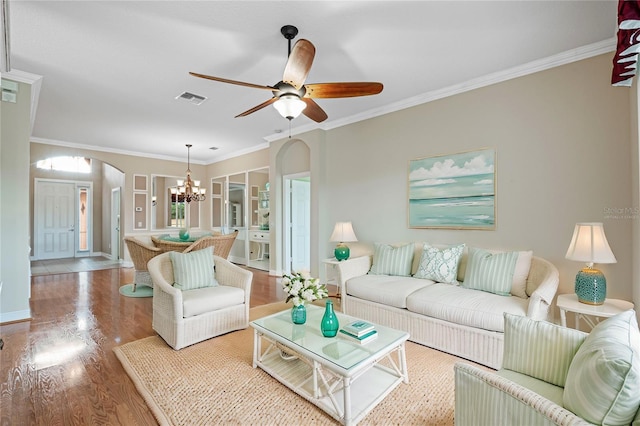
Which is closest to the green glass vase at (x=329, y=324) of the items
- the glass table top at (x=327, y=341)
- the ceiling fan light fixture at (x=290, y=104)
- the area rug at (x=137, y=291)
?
the glass table top at (x=327, y=341)

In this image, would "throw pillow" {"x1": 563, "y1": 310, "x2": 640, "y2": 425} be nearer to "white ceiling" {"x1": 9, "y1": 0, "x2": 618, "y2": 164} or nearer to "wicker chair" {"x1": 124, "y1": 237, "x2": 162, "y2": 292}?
"white ceiling" {"x1": 9, "y1": 0, "x2": 618, "y2": 164}

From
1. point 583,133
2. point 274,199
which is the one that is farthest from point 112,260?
point 583,133

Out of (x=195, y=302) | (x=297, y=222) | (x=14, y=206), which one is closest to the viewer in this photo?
(x=195, y=302)

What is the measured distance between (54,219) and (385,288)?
9.89 m

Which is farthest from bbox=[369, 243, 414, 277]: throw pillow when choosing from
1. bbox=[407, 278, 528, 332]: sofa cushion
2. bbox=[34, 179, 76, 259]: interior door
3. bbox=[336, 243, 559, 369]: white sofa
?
bbox=[34, 179, 76, 259]: interior door

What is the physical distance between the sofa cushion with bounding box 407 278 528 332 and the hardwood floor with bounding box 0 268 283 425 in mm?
2236

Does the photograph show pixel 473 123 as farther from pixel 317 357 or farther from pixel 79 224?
pixel 79 224

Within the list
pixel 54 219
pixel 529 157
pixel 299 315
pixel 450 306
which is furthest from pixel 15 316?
pixel 54 219

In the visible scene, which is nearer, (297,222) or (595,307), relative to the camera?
(595,307)

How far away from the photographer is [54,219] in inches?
337

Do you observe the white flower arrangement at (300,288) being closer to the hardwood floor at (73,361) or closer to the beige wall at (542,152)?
the hardwood floor at (73,361)

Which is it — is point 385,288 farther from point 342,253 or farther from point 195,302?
point 195,302

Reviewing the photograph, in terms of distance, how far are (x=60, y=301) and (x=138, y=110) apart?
2963 mm

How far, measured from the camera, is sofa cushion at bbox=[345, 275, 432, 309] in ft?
9.84
